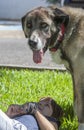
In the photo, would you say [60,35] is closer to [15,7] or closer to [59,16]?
[59,16]

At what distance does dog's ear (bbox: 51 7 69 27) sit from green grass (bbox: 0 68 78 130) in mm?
1497

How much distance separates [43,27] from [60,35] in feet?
0.67

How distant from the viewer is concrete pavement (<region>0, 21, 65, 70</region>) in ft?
32.1

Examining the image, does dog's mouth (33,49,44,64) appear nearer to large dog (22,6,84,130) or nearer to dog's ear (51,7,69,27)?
large dog (22,6,84,130)

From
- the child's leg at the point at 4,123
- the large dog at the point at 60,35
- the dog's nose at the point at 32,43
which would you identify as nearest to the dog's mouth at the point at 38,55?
the large dog at the point at 60,35

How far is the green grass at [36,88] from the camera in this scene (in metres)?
6.74

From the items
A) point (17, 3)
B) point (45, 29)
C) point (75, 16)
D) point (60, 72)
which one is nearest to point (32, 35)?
point (45, 29)

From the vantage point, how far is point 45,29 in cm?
514

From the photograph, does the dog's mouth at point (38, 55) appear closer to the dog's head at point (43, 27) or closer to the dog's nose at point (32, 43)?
the dog's head at point (43, 27)

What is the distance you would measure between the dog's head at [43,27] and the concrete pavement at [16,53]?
12.0ft

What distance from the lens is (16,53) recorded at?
40.7ft

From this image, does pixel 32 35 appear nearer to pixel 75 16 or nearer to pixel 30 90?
pixel 75 16

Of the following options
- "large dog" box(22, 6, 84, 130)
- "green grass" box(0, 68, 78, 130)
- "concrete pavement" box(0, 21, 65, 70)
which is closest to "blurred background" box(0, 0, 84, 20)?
"concrete pavement" box(0, 21, 65, 70)

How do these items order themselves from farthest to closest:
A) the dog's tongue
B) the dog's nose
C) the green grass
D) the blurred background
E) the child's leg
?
the blurred background < the green grass < the dog's tongue < the dog's nose < the child's leg
